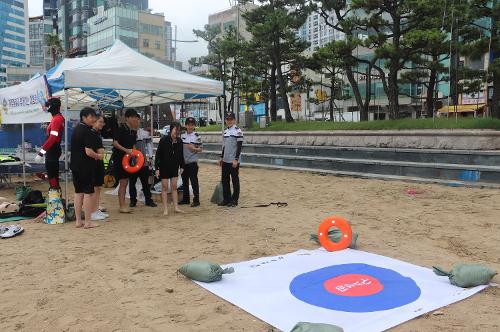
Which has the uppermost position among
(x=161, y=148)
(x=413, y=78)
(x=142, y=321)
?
(x=413, y=78)

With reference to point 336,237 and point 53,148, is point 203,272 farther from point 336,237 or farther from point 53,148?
point 53,148

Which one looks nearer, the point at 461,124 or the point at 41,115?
the point at 41,115

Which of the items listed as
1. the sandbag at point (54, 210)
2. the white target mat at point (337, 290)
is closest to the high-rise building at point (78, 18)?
the sandbag at point (54, 210)

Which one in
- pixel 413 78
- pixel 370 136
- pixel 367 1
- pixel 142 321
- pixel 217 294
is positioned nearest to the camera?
pixel 142 321

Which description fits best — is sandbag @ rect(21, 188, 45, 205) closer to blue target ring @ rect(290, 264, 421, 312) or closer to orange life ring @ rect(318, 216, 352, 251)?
orange life ring @ rect(318, 216, 352, 251)

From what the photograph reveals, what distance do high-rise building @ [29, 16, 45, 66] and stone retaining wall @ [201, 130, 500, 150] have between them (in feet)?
373

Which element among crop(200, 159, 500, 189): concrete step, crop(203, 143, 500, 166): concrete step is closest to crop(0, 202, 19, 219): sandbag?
crop(200, 159, 500, 189): concrete step

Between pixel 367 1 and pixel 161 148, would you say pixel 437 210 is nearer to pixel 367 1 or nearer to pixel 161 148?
pixel 161 148

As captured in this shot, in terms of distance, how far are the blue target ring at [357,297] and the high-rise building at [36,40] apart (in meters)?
123

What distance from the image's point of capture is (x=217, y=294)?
368cm

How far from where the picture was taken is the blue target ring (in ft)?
11.1

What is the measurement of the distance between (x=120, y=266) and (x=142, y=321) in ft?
4.68

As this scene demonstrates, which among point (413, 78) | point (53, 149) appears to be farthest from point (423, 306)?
point (413, 78)

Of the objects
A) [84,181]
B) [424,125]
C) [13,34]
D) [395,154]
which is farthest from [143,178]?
[13,34]
